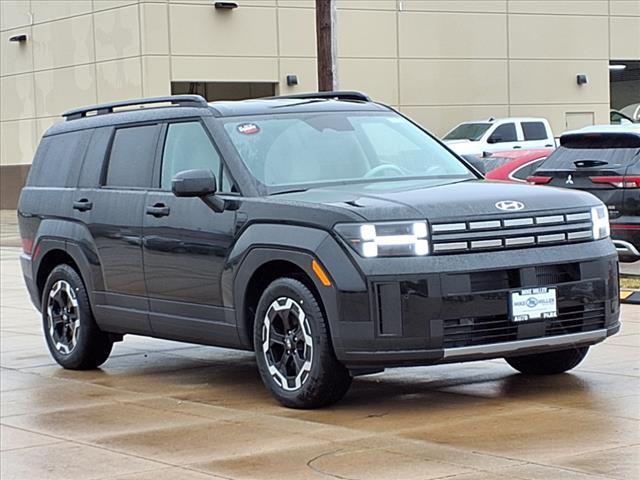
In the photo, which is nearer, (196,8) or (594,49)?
(196,8)

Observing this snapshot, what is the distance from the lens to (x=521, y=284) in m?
8.05

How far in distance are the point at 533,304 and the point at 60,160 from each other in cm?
448

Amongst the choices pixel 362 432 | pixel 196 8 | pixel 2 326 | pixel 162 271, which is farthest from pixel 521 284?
pixel 196 8

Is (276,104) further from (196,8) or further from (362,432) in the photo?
(196,8)

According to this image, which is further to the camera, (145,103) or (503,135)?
(503,135)

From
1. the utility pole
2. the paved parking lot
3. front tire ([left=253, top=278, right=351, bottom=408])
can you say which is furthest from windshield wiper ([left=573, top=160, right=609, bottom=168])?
front tire ([left=253, top=278, right=351, bottom=408])

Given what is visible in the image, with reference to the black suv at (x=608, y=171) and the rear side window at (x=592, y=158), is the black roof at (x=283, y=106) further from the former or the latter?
the rear side window at (x=592, y=158)

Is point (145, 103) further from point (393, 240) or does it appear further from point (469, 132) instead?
point (469, 132)

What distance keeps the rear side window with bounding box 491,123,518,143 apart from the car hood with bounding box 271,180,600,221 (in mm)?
23808

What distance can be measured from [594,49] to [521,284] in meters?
32.2

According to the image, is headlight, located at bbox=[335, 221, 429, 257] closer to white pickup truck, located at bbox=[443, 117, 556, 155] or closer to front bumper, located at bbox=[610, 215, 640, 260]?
front bumper, located at bbox=[610, 215, 640, 260]

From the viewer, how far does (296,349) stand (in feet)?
27.6

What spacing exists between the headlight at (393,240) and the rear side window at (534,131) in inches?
1012

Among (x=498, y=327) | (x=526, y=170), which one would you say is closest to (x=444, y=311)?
(x=498, y=327)
